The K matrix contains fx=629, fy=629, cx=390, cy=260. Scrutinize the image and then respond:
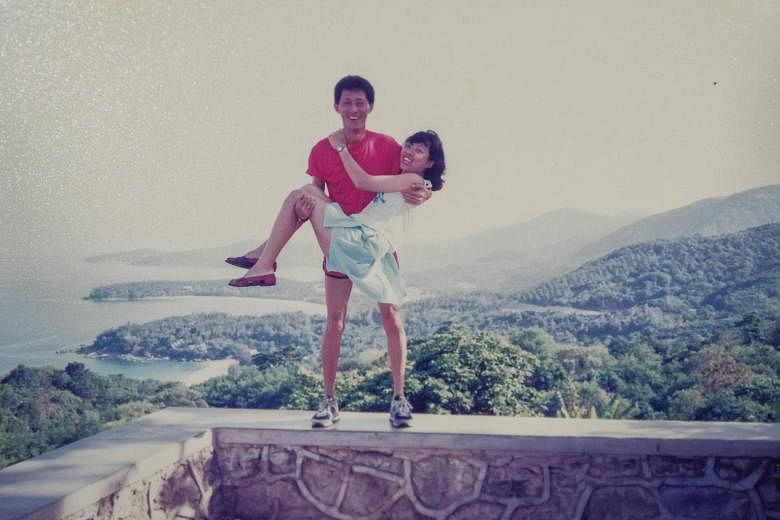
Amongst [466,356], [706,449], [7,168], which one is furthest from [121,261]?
[706,449]

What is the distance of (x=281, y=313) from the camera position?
27.7ft

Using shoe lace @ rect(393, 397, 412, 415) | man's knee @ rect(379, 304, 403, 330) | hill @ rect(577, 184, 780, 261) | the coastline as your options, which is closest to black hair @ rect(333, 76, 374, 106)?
man's knee @ rect(379, 304, 403, 330)

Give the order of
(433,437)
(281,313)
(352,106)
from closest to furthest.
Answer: (433,437)
(352,106)
(281,313)

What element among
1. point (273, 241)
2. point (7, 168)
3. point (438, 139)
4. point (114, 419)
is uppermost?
point (7, 168)

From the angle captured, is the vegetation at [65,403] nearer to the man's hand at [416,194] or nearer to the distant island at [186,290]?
the distant island at [186,290]

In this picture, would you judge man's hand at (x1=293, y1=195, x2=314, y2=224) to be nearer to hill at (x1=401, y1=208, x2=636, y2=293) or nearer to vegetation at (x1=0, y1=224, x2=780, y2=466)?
vegetation at (x1=0, y1=224, x2=780, y2=466)

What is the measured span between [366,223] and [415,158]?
1.18ft

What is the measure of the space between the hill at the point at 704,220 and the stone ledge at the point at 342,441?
Result: 7598mm

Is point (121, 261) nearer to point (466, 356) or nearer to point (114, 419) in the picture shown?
point (114, 419)

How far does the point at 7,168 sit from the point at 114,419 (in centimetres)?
295

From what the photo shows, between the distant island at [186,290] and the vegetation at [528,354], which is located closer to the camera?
the vegetation at [528,354]

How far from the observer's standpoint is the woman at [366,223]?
106 inches

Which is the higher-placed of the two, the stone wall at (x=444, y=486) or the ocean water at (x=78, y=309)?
the ocean water at (x=78, y=309)

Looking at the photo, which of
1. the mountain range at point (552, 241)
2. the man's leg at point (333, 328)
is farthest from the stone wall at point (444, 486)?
the mountain range at point (552, 241)
